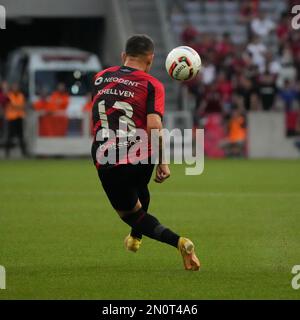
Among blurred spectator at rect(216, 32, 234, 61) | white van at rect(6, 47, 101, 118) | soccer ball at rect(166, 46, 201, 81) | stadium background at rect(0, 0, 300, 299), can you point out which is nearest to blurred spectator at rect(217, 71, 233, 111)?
stadium background at rect(0, 0, 300, 299)

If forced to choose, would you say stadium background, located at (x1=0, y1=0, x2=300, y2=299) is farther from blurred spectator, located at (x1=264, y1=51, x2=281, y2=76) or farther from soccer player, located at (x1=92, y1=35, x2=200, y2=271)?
soccer player, located at (x1=92, y1=35, x2=200, y2=271)

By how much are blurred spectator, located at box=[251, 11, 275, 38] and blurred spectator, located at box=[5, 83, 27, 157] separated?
803 cm

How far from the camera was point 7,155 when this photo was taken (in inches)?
1160

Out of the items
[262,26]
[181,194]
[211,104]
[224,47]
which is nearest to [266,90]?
[211,104]

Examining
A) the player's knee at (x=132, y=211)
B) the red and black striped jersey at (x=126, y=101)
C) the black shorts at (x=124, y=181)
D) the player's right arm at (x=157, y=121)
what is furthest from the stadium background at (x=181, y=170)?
the red and black striped jersey at (x=126, y=101)

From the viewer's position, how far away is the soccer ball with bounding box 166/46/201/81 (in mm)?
10570

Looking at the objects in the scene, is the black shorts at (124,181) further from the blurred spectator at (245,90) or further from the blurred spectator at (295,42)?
the blurred spectator at (295,42)

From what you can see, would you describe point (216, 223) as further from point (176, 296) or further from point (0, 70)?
point (0, 70)

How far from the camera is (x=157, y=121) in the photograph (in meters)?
9.60

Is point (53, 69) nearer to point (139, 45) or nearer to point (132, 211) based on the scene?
point (139, 45)

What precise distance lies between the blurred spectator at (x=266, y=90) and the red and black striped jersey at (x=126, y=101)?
824 inches

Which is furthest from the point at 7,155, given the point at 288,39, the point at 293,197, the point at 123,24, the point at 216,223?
the point at 216,223

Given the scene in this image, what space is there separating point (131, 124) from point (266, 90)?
2121cm
